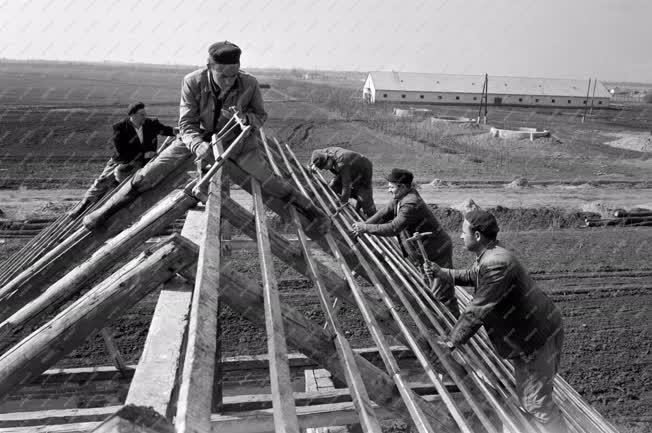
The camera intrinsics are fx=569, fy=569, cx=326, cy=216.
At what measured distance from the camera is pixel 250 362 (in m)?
5.41

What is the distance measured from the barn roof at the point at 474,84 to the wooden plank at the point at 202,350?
49.7 meters

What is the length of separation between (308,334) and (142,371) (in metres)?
1.05

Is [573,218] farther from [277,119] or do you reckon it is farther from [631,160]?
[277,119]

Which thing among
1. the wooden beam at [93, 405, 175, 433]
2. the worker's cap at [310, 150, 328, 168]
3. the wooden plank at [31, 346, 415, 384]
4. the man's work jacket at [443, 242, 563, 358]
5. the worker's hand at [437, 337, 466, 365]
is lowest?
the wooden plank at [31, 346, 415, 384]

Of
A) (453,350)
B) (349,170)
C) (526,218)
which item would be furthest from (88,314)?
(526,218)

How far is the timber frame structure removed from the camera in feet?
5.61

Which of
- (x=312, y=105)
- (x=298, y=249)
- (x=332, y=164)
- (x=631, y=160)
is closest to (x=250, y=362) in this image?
(x=298, y=249)

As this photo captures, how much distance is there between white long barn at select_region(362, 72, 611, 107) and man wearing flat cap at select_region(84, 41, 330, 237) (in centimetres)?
4678

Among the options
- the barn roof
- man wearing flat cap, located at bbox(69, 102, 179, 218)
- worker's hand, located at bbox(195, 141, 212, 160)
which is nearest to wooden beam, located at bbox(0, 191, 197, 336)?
worker's hand, located at bbox(195, 141, 212, 160)

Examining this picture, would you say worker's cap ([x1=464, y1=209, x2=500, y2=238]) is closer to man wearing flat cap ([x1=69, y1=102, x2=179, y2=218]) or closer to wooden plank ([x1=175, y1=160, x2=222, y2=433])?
wooden plank ([x1=175, y1=160, x2=222, y2=433])

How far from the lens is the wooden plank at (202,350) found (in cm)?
134

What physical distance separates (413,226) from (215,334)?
4.02 meters

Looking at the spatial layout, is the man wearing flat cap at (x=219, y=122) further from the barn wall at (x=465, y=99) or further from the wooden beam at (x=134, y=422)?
the barn wall at (x=465, y=99)

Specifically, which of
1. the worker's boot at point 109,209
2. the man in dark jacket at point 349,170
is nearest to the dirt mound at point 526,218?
the man in dark jacket at point 349,170
